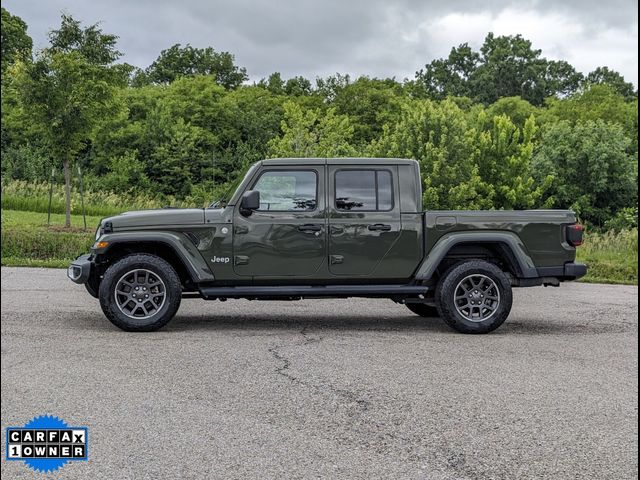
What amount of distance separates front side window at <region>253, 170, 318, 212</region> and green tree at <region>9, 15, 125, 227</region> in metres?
13.9

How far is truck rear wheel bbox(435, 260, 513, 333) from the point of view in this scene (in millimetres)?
8516

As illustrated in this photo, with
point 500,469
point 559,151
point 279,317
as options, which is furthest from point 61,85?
point 559,151

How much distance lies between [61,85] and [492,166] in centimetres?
2210

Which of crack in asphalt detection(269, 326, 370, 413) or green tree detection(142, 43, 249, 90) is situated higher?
green tree detection(142, 43, 249, 90)

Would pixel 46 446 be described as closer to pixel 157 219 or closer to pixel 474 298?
pixel 157 219

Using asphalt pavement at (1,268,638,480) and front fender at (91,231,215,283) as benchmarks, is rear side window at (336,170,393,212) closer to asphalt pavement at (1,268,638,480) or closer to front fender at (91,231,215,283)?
asphalt pavement at (1,268,638,480)

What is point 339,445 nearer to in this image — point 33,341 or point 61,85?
point 33,341

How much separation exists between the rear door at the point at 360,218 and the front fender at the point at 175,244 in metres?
1.41

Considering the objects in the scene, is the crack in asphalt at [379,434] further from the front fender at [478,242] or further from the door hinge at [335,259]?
the front fender at [478,242]

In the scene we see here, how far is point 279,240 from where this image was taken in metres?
8.51

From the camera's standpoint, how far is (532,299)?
12.4 metres

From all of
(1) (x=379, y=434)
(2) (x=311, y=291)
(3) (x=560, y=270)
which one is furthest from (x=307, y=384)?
(3) (x=560, y=270)

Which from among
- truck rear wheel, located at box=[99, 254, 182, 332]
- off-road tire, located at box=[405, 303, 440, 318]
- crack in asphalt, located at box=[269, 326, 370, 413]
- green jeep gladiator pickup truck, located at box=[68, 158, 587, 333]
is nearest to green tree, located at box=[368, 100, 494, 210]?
off-road tire, located at box=[405, 303, 440, 318]

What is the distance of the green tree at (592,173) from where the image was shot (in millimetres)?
38750
